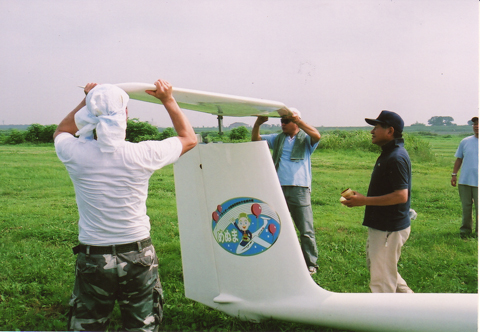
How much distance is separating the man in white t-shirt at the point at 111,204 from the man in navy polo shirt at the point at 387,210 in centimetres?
160

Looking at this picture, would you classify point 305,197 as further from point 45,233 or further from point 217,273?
point 45,233

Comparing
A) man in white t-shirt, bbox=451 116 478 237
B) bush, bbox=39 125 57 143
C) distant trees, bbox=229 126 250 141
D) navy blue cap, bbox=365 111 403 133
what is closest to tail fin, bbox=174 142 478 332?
distant trees, bbox=229 126 250 141

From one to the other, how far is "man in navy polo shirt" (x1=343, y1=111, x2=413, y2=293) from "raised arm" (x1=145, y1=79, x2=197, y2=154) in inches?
54.5

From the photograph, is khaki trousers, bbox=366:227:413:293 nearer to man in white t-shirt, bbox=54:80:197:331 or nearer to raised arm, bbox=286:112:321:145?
raised arm, bbox=286:112:321:145

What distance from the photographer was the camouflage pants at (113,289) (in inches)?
76.0

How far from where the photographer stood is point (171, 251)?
5.00m

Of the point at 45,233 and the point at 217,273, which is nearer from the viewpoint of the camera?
the point at 217,273

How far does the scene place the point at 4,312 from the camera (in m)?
3.33

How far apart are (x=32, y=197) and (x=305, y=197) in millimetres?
7483

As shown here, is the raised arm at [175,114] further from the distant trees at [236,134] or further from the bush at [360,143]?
the bush at [360,143]

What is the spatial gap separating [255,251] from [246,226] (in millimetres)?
182

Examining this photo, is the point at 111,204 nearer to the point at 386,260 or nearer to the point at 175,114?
the point at 175,114

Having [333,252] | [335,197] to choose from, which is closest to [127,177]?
[333,252]

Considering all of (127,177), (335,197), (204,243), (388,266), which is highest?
(127,177)
